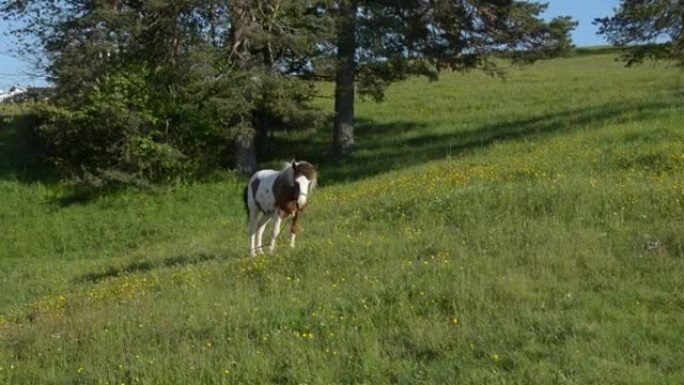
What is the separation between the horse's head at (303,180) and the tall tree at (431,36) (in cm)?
1738

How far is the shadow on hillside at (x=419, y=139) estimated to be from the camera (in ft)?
87.7

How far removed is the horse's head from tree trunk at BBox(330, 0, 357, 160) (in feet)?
57.3

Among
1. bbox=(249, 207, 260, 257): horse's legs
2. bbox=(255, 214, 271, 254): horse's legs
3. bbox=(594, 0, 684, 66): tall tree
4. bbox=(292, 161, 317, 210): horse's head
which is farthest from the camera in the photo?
bbox=(594, 0, 684, 66): tall tree

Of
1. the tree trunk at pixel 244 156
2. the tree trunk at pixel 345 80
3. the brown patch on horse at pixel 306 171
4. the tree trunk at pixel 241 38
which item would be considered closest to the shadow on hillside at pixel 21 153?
the tree trunk at pixel 244 156

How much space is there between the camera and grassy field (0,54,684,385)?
7531 millimetres

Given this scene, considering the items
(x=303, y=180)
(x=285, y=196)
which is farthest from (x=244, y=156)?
(x=303, y=180)

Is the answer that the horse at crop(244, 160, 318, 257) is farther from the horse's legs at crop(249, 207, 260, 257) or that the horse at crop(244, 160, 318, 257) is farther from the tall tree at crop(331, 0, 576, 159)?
the tall tree at crop(331, 0, 576, 159)

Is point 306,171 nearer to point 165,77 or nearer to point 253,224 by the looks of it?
point 253,224

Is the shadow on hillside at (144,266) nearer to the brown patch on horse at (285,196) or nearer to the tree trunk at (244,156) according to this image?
the brown patch on horse at (285,196)

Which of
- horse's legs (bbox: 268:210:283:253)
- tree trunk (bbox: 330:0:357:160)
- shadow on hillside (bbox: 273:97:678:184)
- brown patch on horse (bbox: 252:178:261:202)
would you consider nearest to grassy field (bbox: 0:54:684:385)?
horse's legs (bbox: 268:210:283:253)

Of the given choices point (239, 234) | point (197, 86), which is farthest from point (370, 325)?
point (197, 86)

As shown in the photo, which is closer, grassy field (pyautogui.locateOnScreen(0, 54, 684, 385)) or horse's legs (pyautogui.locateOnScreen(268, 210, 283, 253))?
grassy field (pyautogui.locateOnScreen(0, 54, 684, 385))

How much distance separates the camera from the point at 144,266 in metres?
16.3

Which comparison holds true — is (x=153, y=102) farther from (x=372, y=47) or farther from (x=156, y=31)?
(x=372, y=47)
